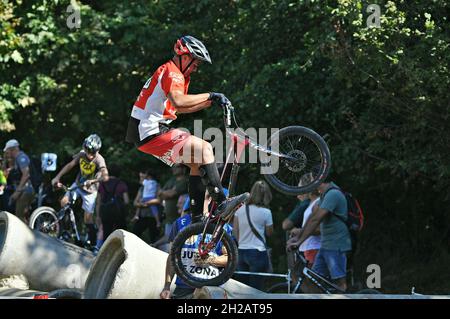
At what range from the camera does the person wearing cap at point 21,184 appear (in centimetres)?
1484

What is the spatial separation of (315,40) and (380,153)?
2059mm

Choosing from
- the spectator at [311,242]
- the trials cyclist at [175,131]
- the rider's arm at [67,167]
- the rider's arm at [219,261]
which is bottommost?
the spectator at [311,242]

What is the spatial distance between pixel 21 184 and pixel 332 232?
6.53 metres

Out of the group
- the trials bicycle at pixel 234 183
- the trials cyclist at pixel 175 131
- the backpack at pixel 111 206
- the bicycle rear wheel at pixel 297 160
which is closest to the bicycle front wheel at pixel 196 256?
the trials bicycle at pixel 234 183

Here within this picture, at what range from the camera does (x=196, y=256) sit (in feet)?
A: 25.7

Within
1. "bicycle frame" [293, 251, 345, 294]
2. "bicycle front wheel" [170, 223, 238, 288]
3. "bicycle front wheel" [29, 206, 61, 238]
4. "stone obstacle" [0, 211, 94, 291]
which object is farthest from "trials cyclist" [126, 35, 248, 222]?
"bicycle front wheel" [29, 206, 61, 238]

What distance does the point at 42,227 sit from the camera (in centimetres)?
1405

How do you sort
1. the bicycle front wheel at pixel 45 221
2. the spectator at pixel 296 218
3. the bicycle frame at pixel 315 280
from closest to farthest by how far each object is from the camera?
the bicycle frame at pixel 315 280 < the spectator at pixel 296 218 < the bicycle front wheel at pixel 45 221

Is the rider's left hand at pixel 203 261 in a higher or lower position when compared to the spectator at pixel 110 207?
higher

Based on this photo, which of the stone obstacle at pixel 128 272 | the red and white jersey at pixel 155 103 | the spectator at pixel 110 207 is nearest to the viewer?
the red and white jersey at pixel 155 103

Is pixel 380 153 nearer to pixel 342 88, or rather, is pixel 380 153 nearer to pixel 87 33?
pixel 342 88

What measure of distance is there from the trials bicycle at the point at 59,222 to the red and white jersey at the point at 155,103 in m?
Answer: 6.53

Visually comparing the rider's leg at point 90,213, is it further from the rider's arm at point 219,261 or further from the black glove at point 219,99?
the black glove at point 219,99
